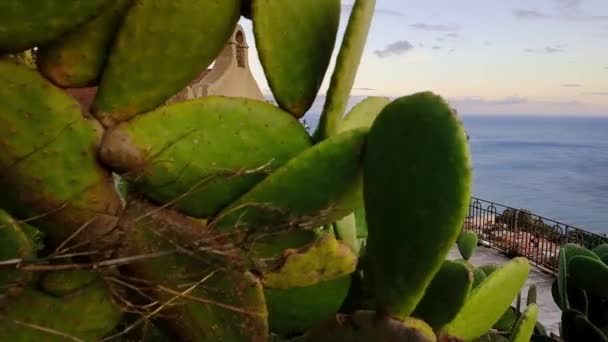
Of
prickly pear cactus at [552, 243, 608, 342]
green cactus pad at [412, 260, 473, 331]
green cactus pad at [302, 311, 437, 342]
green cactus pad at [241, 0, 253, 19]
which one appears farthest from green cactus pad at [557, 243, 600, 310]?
green cactus pad at [241, 0, 253, 19]

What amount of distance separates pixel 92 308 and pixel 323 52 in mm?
497

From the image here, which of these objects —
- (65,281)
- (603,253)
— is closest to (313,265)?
(65,281)

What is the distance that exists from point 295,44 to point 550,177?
238ft

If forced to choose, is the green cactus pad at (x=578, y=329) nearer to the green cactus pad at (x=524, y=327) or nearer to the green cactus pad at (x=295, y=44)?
the green cactus pad at (x=524, y=327)

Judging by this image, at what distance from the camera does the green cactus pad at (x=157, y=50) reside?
0.88 meters

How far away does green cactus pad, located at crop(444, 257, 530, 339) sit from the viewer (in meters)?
1.19

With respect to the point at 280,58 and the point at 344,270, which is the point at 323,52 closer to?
the point at 280,58

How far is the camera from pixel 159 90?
92cm

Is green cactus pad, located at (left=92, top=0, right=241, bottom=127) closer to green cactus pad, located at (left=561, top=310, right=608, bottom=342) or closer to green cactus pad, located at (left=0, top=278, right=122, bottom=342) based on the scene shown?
green cactus pad, located at (left=0, top=278, right=122, bottom=342)

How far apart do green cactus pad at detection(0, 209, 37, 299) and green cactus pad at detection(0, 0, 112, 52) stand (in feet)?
0.76

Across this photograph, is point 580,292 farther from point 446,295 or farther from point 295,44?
point 295,44

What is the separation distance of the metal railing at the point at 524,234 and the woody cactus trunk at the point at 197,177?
6.04 m

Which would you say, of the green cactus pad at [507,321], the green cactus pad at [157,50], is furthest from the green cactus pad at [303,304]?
the green cactus pad at [507,321]

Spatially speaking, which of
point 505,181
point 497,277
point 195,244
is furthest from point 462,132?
point 505,181
